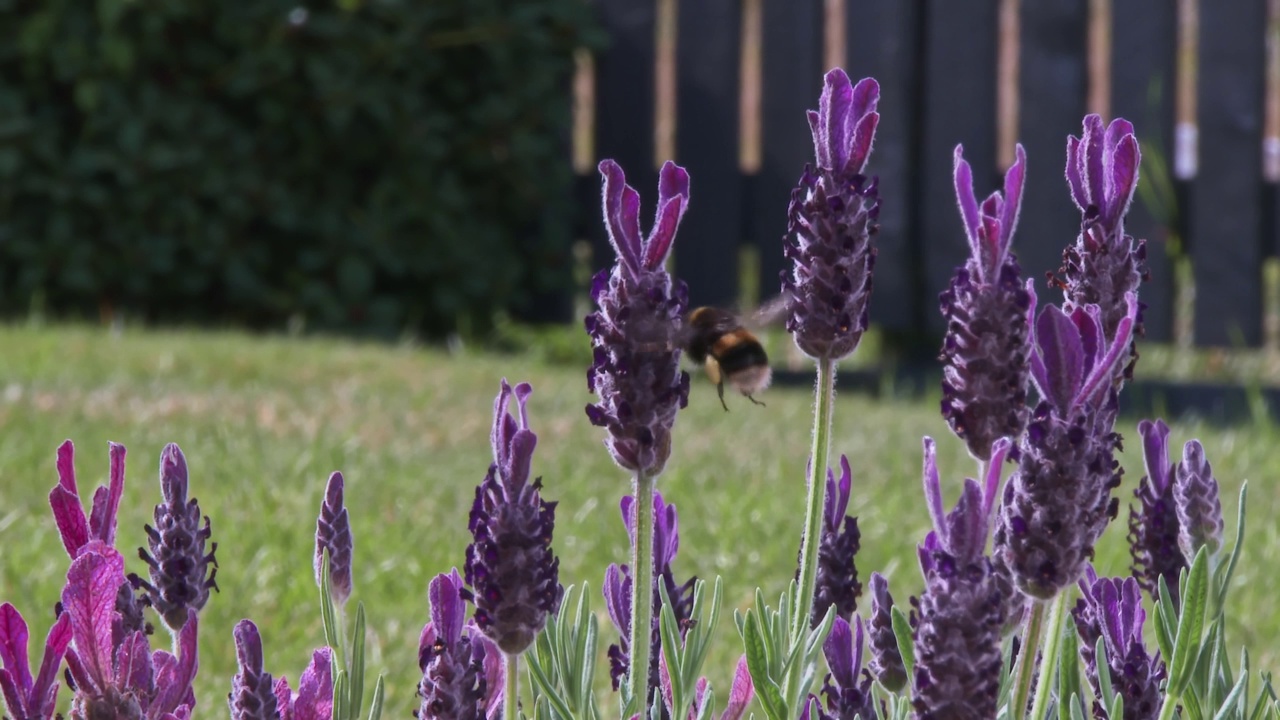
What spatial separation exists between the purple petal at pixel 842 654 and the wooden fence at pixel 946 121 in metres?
5.20

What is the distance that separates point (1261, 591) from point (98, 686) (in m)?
2.73

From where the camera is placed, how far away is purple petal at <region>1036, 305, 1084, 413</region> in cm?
96

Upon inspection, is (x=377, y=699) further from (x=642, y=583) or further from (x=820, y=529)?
(x=820, y=529)

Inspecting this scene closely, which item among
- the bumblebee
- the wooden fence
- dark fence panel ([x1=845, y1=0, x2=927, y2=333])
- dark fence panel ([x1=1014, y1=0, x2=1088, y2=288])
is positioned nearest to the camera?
the bumblebee

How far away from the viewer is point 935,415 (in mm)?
5512

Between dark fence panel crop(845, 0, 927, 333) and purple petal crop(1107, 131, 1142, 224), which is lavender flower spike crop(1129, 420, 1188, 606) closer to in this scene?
purple petal crop(1107, 131, 1142, 224)

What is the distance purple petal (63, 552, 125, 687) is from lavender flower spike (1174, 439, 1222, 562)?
2.67 feet

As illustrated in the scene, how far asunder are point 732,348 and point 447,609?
577 mm

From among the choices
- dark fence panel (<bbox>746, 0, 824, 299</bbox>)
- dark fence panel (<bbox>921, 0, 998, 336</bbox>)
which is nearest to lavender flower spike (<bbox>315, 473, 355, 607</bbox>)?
dark fence panel (<bbox>921, 0, 998, 336</bbox>)

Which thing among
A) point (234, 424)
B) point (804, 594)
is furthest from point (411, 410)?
point (804, 594)

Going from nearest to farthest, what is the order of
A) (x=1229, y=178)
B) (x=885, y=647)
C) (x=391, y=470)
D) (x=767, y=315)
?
(x=885, y=647), (x=767, y=315), (x=391, y=470), (x=1229, y=178)

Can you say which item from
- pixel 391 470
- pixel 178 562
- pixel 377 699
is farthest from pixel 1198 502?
pixel 391 470

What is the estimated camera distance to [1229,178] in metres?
6.40

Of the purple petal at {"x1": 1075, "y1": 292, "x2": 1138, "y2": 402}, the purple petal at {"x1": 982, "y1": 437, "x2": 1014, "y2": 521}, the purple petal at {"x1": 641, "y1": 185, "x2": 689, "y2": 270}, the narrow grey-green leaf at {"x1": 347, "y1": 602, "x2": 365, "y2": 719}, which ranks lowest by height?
the narrow grey-green leaf at {"x1": 347, "y1": 602, "x2": 365, "y2": 719}
